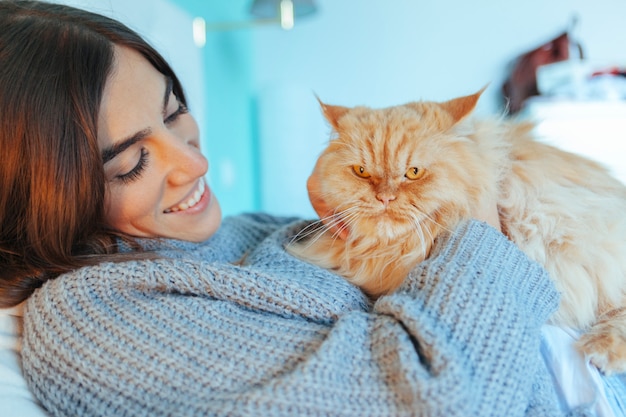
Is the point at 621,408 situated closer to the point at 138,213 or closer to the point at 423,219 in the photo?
the point at 423,219

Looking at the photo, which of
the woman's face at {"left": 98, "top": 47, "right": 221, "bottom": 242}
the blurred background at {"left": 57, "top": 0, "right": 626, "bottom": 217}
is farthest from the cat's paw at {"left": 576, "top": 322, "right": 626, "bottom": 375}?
the blurred background at {"left": 57, "top": 0, "right": 626, "bottom": 217}

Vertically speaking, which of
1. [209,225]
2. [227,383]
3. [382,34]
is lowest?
[227,383]

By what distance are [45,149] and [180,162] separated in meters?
0.29

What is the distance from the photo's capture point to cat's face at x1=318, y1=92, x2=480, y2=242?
107 centimetres

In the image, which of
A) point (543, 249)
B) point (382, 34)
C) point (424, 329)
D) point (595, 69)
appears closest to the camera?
point (424, 329)

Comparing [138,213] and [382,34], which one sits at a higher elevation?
[382,34]

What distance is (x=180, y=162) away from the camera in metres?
1.13

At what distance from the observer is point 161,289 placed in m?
0.94

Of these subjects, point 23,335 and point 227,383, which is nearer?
point 227,383

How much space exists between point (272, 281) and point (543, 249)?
619mm

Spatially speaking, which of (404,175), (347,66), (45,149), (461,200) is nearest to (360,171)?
(404,175)

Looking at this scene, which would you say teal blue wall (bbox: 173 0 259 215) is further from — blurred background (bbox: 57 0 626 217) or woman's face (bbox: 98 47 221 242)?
woman's face (bbox: 98 47 221 242)

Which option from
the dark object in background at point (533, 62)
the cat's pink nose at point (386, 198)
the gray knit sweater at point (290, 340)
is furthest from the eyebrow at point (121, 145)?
the dark object in background at point (533, 62)

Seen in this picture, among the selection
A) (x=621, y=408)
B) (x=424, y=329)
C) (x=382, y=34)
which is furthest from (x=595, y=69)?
(x=424, y=329)
